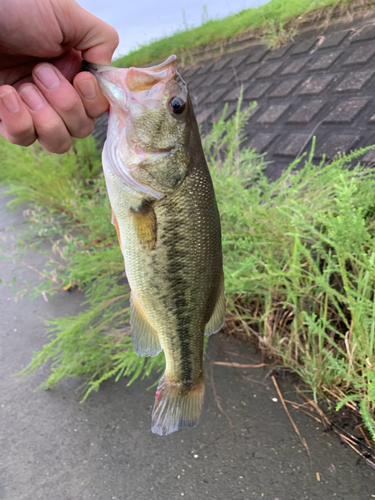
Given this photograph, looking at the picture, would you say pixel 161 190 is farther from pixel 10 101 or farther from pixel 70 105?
pixel 10 101

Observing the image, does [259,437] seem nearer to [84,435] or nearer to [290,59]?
[84,435]

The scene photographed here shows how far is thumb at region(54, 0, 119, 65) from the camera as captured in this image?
1222 mm

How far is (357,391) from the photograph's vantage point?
1.76 metres

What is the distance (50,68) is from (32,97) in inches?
5.0

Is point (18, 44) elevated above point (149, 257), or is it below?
above

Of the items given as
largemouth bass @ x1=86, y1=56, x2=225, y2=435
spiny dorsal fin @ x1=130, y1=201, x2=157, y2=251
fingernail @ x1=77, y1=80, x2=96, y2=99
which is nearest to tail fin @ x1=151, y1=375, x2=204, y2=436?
largemouth bass @ x1=86, y1=56, x2=225, y2=435

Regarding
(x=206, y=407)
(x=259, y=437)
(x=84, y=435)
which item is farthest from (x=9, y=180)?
(x=259, y=437)

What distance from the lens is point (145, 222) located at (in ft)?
3.69

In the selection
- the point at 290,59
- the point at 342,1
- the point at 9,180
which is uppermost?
the point at 342,1

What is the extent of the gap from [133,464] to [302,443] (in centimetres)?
95

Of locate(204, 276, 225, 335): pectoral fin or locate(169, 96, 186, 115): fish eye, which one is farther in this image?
locate(204, 276, 225, 335): pectoral fin

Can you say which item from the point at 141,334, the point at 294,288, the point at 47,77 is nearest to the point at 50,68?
the point at 47,77

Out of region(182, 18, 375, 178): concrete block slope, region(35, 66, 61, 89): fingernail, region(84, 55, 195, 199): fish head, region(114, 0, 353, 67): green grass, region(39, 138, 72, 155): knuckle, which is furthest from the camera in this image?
region(114, 0, 353, 67): green grass

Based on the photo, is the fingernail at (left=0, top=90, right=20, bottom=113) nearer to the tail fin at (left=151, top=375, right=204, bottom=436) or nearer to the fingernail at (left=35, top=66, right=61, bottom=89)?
the fingernail at (left=35, top=66, right=61, bottom=89)
